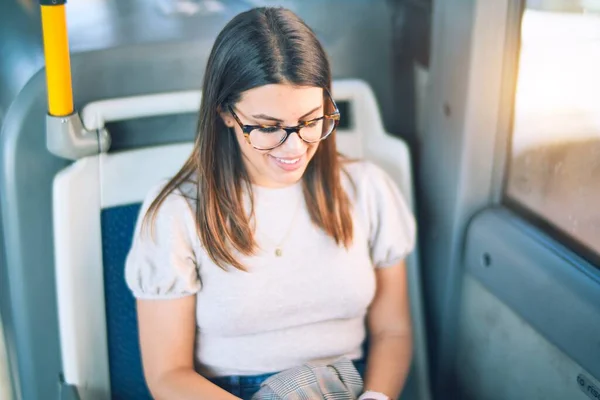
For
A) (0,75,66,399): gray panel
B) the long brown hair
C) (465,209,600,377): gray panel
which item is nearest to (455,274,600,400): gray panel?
(465,209,600,377): gray panel

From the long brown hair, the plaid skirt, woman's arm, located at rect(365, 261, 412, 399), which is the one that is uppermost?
the long brown hair

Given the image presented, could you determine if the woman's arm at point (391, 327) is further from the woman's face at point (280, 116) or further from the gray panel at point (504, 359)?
the woman's face at point (280, 116)

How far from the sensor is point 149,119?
5.67 ft

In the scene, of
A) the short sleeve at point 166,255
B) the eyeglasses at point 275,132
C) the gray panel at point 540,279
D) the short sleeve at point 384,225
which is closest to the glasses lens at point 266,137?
the eyeglasses at point 275,132

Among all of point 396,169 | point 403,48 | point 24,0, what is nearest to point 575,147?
point 396,169

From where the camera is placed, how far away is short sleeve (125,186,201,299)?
1.45m

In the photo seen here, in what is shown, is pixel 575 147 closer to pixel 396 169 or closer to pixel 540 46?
pixel 540 46

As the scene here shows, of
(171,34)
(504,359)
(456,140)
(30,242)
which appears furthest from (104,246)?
(504,359)

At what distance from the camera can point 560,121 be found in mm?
1543

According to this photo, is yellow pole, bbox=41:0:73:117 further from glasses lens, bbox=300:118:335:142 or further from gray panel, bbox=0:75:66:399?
glasses lens, bbox=300:118:335:142

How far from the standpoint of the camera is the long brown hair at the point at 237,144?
1.29 meters

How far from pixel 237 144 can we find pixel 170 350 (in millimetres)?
478

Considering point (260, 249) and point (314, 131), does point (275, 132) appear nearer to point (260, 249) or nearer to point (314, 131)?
point (314, 131)

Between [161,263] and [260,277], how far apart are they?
220 millimetres
